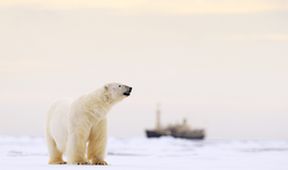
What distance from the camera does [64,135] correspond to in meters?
9.32

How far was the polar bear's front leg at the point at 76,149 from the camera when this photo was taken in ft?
28.7

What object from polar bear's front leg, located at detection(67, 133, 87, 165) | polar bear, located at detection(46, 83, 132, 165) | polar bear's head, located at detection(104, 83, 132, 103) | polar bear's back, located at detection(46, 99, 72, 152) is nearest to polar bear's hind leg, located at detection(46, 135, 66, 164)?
polar bear's back, located at detection(46, 99, 72, 152)

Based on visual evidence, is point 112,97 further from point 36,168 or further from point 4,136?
point 4,136

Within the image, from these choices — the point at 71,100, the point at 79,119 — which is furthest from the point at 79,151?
the point at 71,100

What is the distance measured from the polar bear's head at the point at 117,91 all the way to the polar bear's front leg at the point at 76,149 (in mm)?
712

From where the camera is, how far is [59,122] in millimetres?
9461

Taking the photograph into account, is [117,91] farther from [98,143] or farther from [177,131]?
[177,131]

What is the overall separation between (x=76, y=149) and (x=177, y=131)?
4728 cm

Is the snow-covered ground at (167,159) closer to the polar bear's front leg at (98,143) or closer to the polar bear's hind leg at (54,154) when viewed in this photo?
the polar bear's hind leg at (54,154)

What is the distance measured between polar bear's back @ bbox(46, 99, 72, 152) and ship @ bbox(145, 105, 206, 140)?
45038 millimetres

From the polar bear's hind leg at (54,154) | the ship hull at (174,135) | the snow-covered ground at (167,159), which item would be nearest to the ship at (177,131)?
the ship hull at (174,135)

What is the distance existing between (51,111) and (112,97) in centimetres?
160

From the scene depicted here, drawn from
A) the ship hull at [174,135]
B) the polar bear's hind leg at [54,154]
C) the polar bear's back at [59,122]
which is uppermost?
the ship hull at [174,135]

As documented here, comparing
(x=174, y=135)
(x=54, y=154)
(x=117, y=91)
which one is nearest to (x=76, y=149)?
(x=117, y=91)
